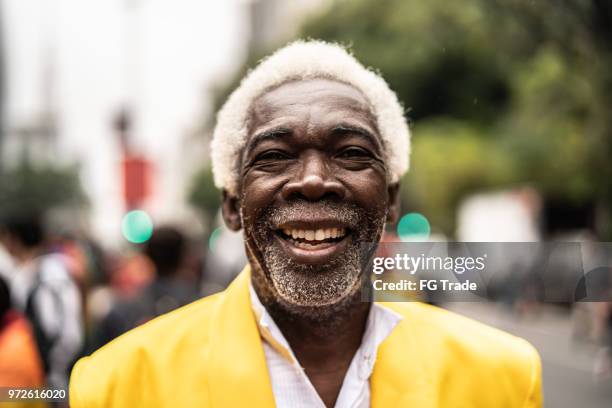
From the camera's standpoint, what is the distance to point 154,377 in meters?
1.99

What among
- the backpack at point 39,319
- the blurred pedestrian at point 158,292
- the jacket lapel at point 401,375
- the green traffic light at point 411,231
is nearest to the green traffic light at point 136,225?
the blurred pedestrian at point 158,292

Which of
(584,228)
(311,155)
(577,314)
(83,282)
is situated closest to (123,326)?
A: (83,282)

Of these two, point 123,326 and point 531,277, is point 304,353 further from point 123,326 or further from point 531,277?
point 123,326

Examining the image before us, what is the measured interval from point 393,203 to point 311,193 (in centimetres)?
39

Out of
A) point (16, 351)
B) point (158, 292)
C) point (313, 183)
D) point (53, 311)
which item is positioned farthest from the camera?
point (158, 292)

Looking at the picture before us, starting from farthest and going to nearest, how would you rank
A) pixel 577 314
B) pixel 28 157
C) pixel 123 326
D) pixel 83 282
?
pixel 28 157 < pixel 577 314 < pixel 83 282 < pixel 123 326

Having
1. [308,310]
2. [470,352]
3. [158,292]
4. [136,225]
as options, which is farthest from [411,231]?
[136,225]

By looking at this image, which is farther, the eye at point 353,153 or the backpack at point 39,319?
the backpack at point 39,319

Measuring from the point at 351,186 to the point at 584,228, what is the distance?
72.7 feet

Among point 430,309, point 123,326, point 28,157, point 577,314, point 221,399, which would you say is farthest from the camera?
point 28,157

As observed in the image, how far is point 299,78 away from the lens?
2178mm

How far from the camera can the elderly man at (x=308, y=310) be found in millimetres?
1991

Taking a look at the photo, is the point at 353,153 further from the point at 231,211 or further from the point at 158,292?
the point at 158,292

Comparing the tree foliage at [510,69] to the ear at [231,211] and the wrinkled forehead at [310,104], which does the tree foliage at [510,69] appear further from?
the ear at [231,211]
